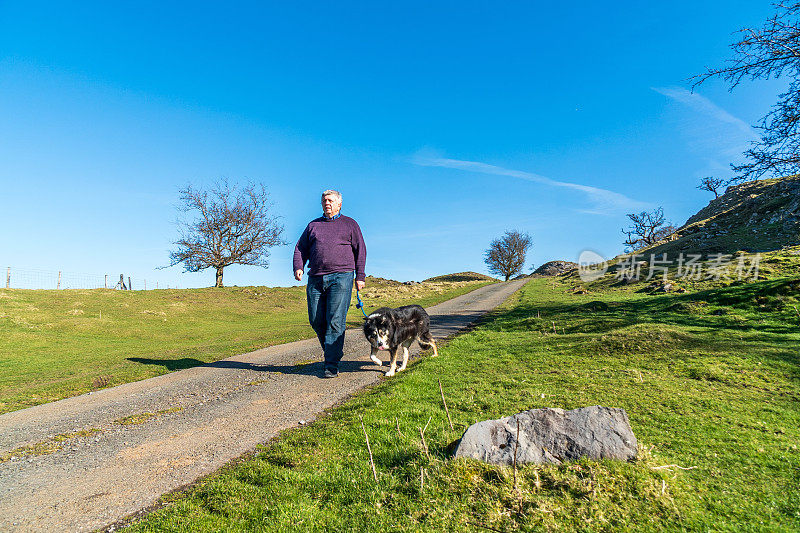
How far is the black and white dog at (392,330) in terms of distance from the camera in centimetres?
761

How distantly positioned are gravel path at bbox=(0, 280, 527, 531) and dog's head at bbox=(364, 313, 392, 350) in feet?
2.24

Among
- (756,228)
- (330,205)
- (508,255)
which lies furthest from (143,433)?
(508,255)

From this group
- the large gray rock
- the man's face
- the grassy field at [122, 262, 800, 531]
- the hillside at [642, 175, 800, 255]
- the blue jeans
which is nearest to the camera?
the grassy field at [122, 262, 800, 531]

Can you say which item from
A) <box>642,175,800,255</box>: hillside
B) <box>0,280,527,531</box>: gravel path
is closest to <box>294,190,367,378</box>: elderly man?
<box>0,280,527,531</box>: gravel path

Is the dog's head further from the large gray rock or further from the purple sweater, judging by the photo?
the large gray rock

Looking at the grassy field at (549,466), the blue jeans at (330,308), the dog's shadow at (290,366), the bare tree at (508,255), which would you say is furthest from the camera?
the bare tree at (508,255)

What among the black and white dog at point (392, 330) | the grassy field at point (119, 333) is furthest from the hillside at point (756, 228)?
the black and white dog at point (392, 330)

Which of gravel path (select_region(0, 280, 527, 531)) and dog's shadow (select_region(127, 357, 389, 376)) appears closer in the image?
gravel path (select_region(0, 280, 527, 531))

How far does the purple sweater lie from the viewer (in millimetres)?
7715

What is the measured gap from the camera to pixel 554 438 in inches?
130

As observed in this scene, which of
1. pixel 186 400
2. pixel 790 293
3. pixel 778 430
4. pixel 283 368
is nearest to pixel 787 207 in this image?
pixel 790 293

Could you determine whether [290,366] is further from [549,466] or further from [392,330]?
[549,466]

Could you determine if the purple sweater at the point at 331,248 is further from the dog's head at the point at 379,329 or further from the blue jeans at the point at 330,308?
the dog's head at the point at 379,329

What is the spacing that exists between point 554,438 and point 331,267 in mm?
5353
